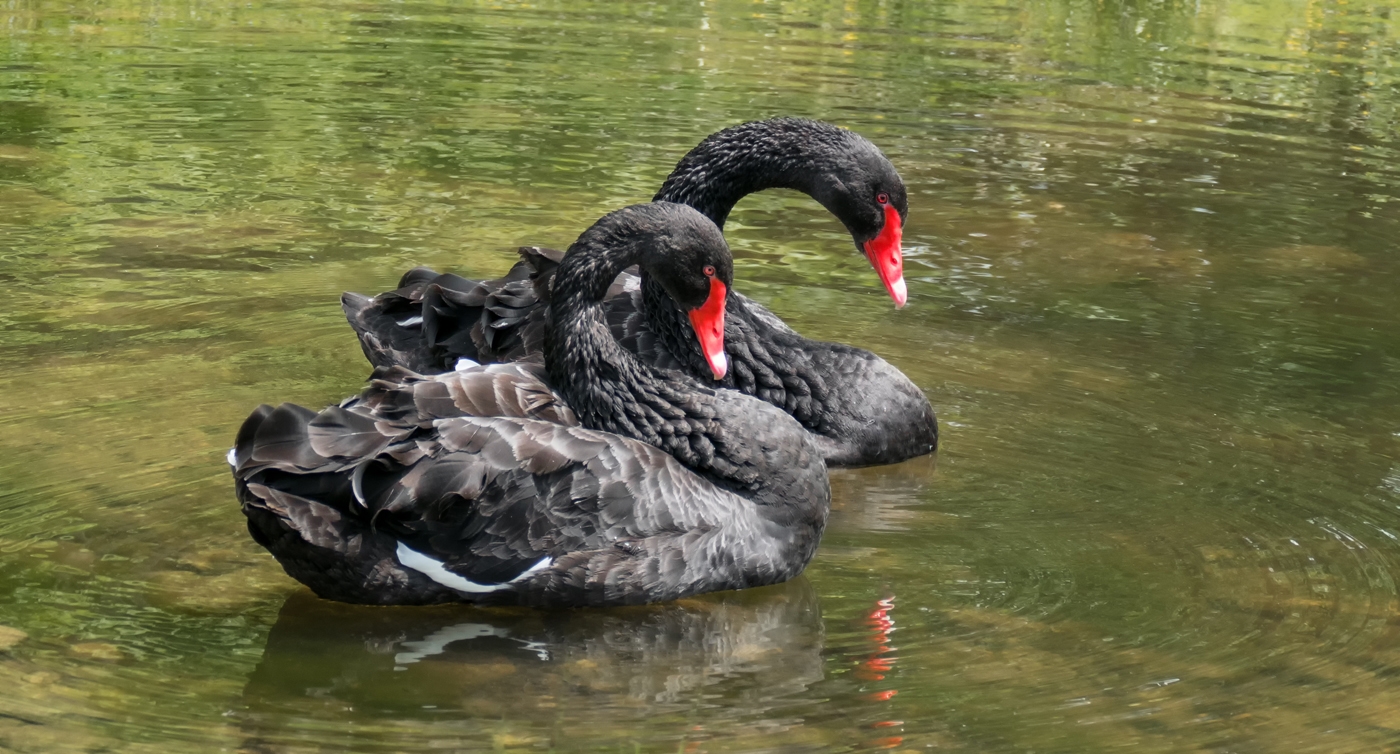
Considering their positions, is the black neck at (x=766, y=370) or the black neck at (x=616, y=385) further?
the black neck at (x=766, y=370)

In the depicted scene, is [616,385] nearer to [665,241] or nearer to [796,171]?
[665,241]

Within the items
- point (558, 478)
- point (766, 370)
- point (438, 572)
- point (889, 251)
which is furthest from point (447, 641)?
point (889, 251)

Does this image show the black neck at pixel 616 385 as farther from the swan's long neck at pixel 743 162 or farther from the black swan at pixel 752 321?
the swan's long neck at pixel 743 162

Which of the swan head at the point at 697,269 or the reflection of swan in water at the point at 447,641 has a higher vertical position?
the swan head at the point at 697,269

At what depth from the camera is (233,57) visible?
45.6ft

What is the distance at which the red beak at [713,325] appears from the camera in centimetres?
573

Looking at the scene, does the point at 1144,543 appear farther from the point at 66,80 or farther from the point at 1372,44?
the point at 1372,44

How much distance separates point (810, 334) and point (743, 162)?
104 centimetres

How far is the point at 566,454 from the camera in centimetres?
507

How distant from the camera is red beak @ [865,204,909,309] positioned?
7.03 meters

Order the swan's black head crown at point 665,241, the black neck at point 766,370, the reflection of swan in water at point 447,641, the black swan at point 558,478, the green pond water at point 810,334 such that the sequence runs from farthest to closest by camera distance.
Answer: the black neck at point 766,370 → the swan's black head crown at point 665,241 → the black swan at point 558,478 → the reflection of swan in water at point 447,641 → the green pond water at point 810,334

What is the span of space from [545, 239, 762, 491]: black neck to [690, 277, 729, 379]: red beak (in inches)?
6.5

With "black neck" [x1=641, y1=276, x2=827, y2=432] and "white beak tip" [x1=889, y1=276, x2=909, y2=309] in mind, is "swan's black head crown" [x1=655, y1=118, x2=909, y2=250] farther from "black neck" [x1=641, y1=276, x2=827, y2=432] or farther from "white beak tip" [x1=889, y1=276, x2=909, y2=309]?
"black neck" [x1=641, y1=276, x2=827, y2=432]

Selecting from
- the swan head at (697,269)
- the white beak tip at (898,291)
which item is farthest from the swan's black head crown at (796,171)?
the swan head at (697,269)
